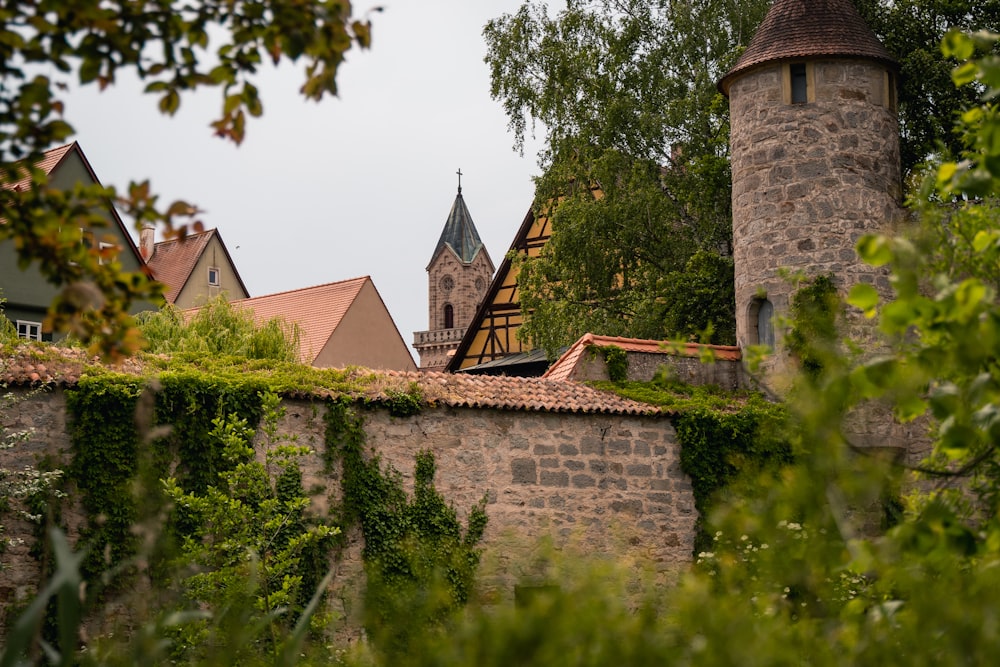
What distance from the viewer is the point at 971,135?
532 cm

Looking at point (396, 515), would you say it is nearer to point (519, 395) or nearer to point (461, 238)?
point (519, 395)

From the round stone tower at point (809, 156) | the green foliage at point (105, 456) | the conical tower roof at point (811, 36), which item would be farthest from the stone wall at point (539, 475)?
the conical tower roof at point (811, 36)

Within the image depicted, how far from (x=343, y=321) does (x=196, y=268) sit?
5.45 m

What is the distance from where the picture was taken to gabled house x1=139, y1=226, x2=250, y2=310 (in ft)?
94.7

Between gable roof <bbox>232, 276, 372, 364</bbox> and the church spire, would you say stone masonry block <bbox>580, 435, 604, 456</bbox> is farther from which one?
the church spire

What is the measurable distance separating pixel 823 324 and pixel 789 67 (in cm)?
1119

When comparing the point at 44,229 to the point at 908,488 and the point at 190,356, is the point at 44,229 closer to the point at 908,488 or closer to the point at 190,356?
the point at 190,356

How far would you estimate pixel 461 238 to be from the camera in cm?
4775

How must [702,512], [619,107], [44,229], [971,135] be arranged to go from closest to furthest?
1. [44,229]
2. [971,135]
3. [702,512]
4. [619,107]

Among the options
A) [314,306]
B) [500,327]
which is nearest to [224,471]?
[500,327]

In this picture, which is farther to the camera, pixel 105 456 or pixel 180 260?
pixel 180 260

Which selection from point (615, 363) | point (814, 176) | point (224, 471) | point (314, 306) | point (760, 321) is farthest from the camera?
point (314, 306)

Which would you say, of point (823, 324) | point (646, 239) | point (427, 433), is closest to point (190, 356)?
point (427, 433)

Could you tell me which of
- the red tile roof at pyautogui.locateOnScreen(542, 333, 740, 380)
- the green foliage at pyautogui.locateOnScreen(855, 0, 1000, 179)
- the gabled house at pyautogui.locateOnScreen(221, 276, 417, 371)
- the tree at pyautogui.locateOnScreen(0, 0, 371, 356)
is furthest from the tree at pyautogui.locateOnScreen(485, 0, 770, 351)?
the tree at pyautogui.locateOnScreen(0, 0, 371, 356)
